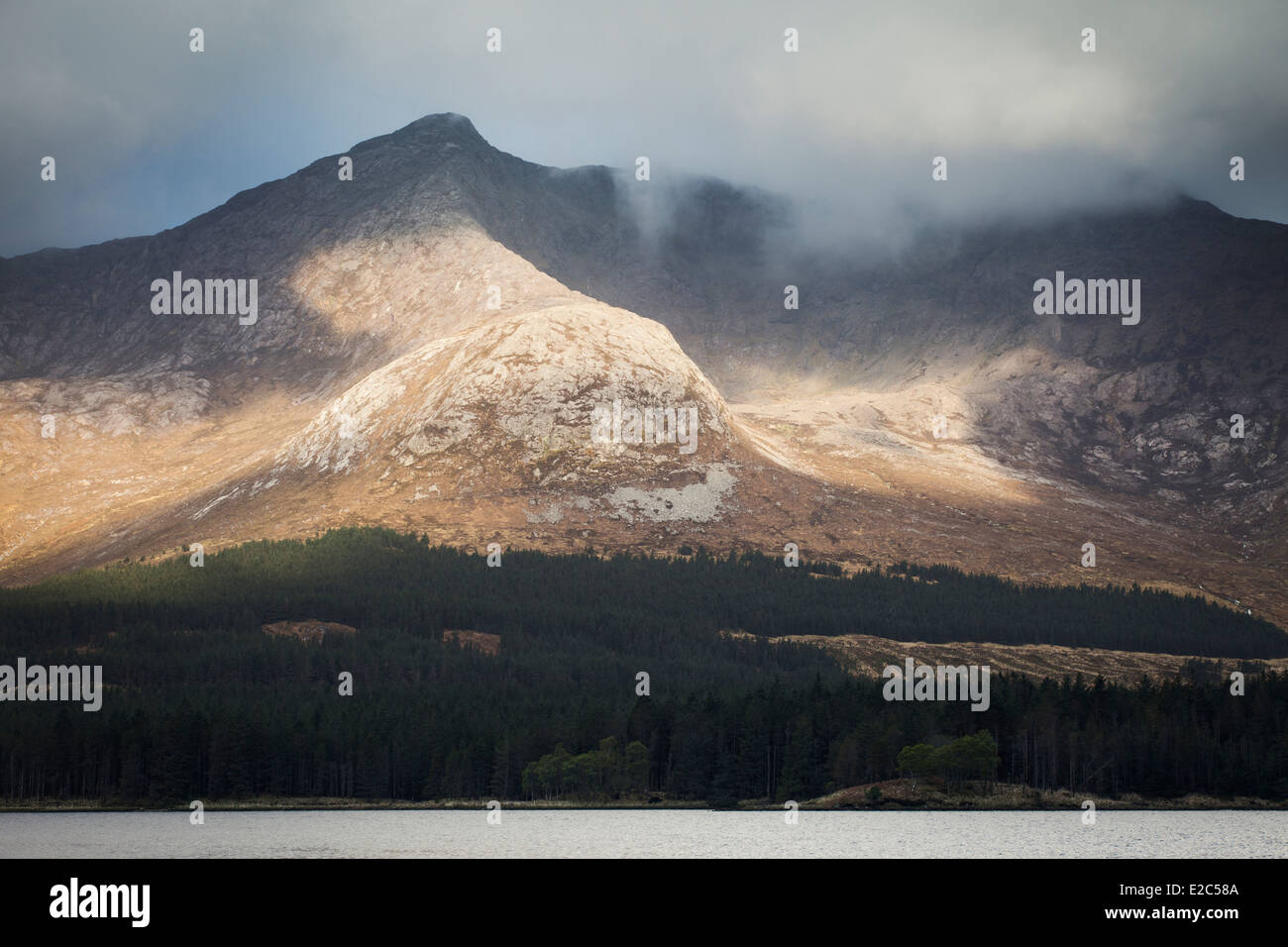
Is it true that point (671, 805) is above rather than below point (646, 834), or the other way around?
below

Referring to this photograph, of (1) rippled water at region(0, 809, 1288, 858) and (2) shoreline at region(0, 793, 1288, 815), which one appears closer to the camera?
(1) rippled water at region(0, 809, 1288, 858)

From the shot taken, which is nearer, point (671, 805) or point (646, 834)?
point (646, 834)

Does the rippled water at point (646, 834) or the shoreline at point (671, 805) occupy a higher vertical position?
the rippled water at point (646, 834)

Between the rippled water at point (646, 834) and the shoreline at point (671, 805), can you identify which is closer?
the rippled water at point (646, 834)
